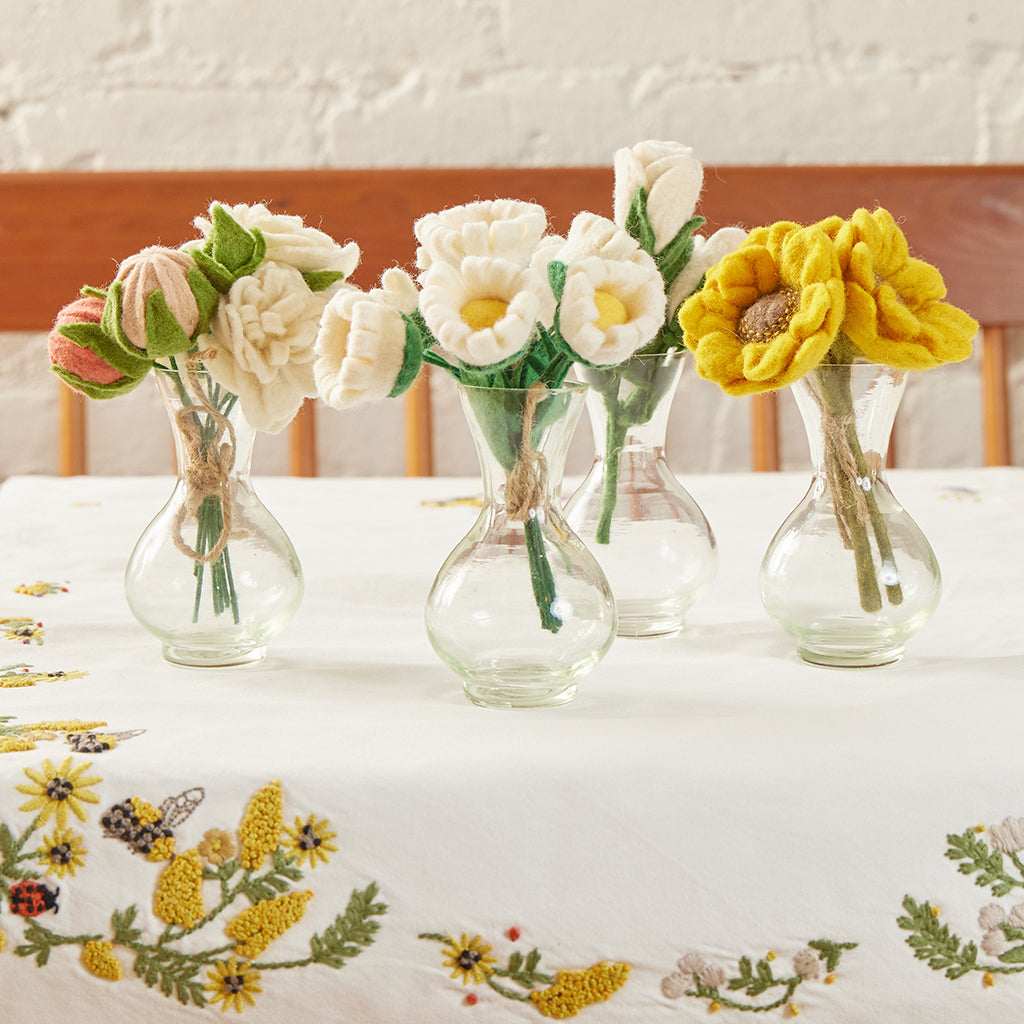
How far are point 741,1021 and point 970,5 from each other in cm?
194

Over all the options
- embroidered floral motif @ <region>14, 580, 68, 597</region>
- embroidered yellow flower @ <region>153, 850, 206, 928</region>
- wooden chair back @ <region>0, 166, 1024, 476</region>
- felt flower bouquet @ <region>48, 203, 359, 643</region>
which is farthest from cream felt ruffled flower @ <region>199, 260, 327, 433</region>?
wooden chair back @ <region>0, 166, 1024, 476</region>

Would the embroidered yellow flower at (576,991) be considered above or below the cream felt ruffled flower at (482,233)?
below

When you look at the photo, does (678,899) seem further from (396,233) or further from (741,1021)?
(396,233)

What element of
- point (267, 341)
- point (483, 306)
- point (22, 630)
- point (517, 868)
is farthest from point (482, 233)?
point (22, 630)

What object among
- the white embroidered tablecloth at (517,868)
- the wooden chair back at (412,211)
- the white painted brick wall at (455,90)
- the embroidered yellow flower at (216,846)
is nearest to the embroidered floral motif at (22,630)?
the white embroidered tablecloth at (517,868)

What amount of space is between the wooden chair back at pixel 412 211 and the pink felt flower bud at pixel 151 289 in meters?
1.21

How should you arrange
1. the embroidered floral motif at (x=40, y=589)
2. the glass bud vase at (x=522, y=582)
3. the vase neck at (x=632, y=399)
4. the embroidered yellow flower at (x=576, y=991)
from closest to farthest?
the embroidered yellow flower at (x=576, y=991)
the glass bud vase at (x=522, y=582)
the vase neck at (x=632, y=399)
the embroidered floral motif at (x=40, y=589)

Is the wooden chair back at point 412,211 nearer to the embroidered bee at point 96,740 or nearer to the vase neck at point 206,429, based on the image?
the vase neck at point 206,429

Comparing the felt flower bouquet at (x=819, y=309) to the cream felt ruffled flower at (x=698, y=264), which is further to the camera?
the cream felt ruffled flower at (x=698, y=264)

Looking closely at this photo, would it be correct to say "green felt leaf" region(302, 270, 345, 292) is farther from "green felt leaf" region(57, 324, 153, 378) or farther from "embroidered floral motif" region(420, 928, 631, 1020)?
"embroidered floral motif" region(420, 928, 631, 1020)

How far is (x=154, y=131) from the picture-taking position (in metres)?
1.91

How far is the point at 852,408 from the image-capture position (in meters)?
0.57

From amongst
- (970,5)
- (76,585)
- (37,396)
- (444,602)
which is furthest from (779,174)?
(444,602)

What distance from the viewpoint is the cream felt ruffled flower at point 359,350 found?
18.2 inches
